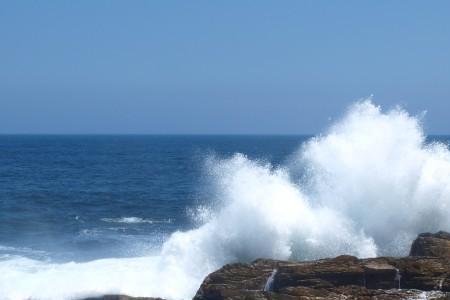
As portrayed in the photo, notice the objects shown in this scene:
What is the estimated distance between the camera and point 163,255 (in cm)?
2791

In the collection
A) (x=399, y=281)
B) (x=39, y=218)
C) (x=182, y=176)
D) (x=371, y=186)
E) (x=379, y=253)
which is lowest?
(x=399, y=281)

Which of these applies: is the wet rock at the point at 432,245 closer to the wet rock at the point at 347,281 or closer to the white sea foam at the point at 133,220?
the wet rock at the point at 347,281

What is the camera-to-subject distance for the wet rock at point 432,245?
21281mm

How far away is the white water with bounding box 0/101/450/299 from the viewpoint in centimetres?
2647

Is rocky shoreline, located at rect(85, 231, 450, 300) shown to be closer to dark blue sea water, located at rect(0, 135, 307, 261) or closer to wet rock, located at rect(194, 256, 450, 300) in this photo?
wet rock, located at rect(194, 256, 450, 300)

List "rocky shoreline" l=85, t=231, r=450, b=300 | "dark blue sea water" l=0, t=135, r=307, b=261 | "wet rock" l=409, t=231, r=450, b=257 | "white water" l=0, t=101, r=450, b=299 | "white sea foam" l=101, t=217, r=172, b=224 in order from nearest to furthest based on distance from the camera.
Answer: "rocky shoreline" l=85, t=231, r=450, b=300
"wet rock" l=409, t=231, r=450, b=257
"white water" l=0, t=101, r=450, b=299
"dark blue sea water" l=0, t=135, r=307, b=261
"white sea foam" l=101, t=217, r=172, b=224

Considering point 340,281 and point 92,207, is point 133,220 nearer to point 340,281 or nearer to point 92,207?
point 92,207

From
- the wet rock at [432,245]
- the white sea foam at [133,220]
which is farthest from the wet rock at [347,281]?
the white sea foam at [133,220]

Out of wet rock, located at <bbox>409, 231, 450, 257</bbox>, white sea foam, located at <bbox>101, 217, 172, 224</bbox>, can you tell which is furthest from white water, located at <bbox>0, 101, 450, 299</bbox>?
white sea foam, located at <bbox>101, 217, 172, 224</bbox>

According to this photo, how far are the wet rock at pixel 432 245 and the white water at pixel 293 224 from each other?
4.57 metres

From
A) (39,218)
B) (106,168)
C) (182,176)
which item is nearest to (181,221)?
(39,218)

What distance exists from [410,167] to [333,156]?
3512 millimetres

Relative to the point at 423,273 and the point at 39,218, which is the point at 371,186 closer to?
the point at 423,273

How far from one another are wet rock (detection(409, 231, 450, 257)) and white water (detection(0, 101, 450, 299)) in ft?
15.0
